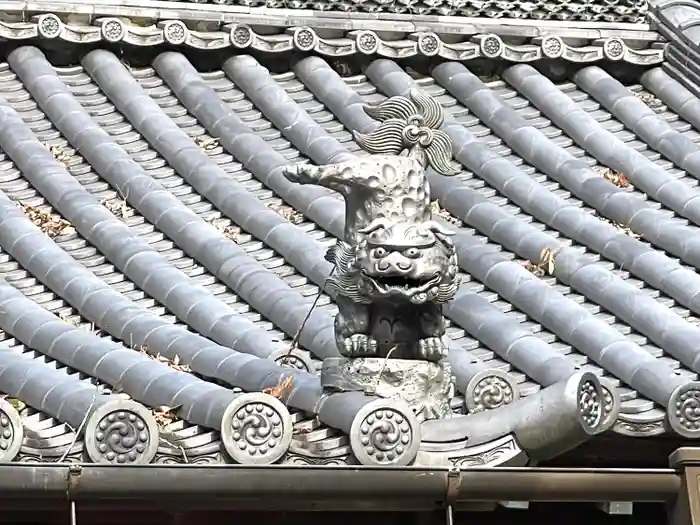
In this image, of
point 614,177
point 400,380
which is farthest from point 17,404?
point 614,177

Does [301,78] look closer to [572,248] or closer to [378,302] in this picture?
[572,248]

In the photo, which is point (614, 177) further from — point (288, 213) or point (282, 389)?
point (282, 389)

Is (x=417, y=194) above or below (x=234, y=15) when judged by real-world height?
below

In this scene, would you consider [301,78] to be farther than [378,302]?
Yes

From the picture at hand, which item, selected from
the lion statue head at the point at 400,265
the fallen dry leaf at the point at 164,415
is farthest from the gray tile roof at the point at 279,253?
the lion statue head at the point at 400,265

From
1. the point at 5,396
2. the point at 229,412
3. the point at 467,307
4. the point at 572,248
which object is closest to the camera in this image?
the point at 229,412

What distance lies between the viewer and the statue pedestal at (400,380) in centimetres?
701

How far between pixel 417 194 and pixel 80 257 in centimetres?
257

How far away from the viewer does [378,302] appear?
279 inches

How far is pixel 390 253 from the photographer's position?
6.91 meters

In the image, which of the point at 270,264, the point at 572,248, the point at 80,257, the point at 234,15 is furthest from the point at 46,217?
the point at 572,248

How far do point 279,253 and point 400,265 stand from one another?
8.21 ft

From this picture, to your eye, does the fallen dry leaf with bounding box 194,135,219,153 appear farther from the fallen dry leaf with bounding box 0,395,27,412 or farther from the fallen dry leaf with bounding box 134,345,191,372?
the fallen dry leaf with bounding box 0,395,27,412

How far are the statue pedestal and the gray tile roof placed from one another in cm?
17
